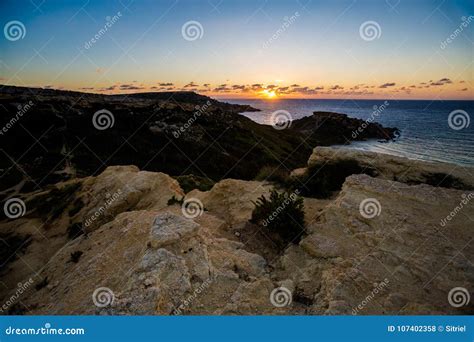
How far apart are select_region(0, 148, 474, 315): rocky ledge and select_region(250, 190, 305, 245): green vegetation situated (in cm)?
22

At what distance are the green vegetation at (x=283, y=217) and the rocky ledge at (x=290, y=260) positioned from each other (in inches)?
8.7

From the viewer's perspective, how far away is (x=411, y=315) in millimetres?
4266

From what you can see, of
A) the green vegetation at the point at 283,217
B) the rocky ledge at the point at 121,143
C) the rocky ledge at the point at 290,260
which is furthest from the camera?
the rocky ledge at the point at 121,143

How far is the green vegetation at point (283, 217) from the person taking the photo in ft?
20.8

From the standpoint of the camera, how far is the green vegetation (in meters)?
6.33

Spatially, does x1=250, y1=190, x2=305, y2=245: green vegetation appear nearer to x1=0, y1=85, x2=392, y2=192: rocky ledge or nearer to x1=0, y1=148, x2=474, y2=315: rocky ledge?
x1=0, y1=148, x2=474, y2=315: rocky ledge

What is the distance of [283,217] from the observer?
259 inches

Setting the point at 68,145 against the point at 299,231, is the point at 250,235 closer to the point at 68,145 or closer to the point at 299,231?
the point at 299,231

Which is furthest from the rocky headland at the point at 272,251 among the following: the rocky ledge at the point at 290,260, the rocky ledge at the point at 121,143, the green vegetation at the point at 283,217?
the rocky ledge at the point at 121,143

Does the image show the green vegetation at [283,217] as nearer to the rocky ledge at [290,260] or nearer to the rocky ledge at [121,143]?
the rocky ledge at [290,260]

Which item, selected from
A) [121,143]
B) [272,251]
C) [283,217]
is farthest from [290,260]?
[121,143]

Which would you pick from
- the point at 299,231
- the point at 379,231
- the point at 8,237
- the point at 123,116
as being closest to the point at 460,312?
the point at 379,231

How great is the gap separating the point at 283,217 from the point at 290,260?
1201 millimetres

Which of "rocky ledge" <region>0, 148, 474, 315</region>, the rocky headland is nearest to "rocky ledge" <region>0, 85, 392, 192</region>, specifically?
the rocky headland
